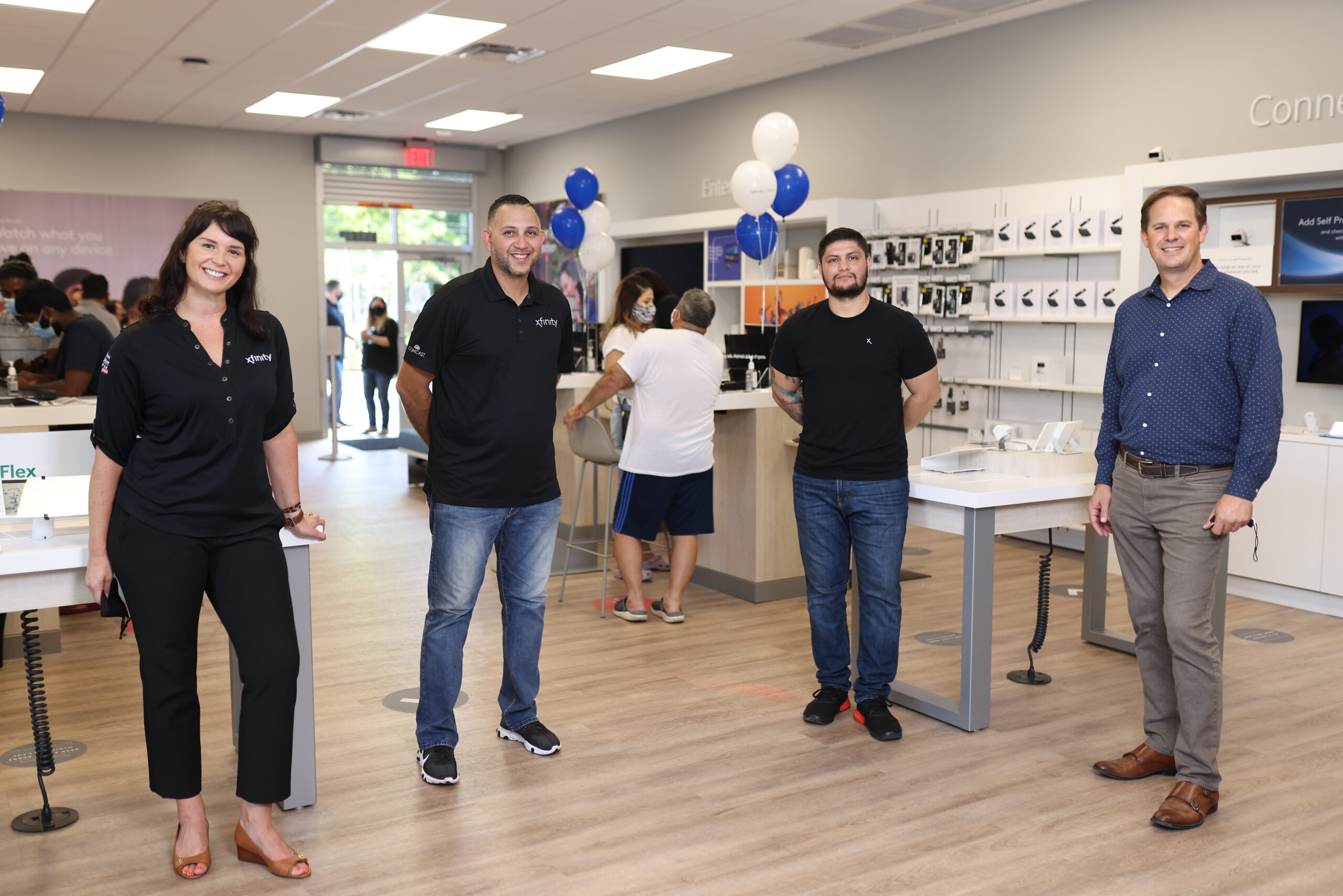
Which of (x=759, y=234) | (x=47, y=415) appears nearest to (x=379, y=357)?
(x=759, y=234)

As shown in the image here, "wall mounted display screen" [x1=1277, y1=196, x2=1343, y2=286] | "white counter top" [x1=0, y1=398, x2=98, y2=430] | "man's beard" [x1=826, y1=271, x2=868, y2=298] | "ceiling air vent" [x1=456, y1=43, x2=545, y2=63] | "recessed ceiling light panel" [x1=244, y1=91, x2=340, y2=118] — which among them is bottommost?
"white counter top" [x1=0, y1=398, x2=98, y2=430]

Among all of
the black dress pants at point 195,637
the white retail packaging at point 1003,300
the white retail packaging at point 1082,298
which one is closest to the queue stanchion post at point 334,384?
the white retail packaging at point 1003,300

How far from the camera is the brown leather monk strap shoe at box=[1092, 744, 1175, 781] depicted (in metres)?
3.30

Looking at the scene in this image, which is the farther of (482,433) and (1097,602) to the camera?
(1097,602)

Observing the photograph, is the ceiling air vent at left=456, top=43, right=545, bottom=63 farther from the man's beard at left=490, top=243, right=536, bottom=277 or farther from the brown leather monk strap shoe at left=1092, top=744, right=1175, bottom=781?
the brown leather monk strap shoe at left=1092, top=744, right=1175, bottom=781

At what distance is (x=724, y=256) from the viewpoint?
8953 millimetres

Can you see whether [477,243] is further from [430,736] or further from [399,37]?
[430,736]

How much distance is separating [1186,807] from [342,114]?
9.60 metres

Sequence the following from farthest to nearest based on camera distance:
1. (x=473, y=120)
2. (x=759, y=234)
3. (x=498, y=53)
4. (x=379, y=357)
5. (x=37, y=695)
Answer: (x=379, y=357) < (x=473, y=120) < (x=498, y=53) < (x=759, y=234) < (x=37, y=695)

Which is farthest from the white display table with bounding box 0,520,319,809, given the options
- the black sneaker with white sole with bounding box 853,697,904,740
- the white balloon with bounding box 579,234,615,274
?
the white balloon with bounding box 579,234,615,274

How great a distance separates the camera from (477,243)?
12930 millimetres

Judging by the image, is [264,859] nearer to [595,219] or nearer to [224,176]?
[595,219]

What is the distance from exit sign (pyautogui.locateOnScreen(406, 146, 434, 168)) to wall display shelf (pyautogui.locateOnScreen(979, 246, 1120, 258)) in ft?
23.6

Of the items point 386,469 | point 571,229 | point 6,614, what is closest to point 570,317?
point 6,614
